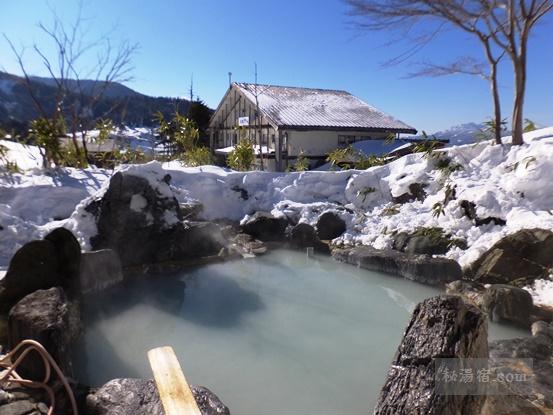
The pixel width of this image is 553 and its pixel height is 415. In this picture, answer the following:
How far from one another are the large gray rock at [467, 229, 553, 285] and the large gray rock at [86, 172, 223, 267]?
16.6 ft

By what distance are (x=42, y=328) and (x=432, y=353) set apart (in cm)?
303

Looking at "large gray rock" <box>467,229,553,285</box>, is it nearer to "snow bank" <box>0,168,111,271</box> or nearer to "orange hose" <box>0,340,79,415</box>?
"orange hose" <box>0,340,79,415</box>

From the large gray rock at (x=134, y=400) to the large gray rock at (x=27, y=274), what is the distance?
2329 mm

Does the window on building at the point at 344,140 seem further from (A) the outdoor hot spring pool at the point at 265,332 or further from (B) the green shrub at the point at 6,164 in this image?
(B) the green shrub at the point at 6,164

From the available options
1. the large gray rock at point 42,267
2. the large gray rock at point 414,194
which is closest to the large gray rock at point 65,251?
the large gray rock at point 42,267

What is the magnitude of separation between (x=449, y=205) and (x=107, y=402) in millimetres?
6913

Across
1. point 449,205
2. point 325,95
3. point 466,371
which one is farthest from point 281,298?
point 325,95

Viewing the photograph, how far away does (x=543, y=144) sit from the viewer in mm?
7383

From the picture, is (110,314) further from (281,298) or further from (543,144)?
(543,144)

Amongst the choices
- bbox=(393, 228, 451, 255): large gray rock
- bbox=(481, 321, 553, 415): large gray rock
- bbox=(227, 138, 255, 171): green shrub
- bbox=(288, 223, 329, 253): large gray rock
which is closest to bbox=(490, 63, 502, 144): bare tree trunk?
bbox=(393, 228, 451, 255): large gray rock

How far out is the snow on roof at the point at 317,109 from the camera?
722 inches

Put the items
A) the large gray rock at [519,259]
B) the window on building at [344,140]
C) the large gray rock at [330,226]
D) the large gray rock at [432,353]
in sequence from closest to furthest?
the large gray rock at [432,353] < the large gray rock at [519,259] < the large gray rock at [330,226] < the window on building at [344,140]

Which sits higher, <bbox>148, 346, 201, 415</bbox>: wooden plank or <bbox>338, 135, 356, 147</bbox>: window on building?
<bbox>338, 135, 356, 147</bbox>: window on building

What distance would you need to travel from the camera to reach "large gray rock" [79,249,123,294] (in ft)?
18.0
